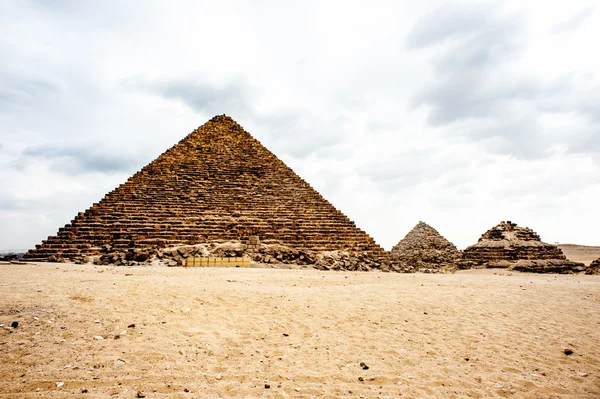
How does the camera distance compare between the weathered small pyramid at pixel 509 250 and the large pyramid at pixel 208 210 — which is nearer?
the large pyramid at pixel 208 210

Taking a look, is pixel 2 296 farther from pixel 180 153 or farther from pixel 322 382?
pixel 180 153

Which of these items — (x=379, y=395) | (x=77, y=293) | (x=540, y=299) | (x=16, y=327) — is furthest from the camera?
(x=540, y=299)

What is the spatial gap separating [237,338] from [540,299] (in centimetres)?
762

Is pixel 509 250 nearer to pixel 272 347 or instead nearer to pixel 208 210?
pixel 208 210

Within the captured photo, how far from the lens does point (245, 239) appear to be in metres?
15.7

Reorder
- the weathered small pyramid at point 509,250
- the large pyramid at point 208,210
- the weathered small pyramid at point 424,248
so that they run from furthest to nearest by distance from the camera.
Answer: the weathered small pyramid at point 424,248
the weathered small pyramid at point 509,250
the large pyramid at point 208,210

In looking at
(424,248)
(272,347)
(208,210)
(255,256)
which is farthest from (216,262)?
(424,248)

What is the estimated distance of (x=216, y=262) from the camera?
13227 mm

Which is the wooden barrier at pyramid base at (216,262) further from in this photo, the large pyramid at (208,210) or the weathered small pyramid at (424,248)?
the weathered small pyramid at (424,248)

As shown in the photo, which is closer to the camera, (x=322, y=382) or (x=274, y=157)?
(x=322, y=382)

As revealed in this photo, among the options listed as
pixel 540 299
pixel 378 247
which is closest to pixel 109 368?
pixel 540 299

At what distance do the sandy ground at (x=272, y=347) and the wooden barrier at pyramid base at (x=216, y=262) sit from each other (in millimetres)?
6707

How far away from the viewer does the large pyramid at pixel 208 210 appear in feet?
48.5

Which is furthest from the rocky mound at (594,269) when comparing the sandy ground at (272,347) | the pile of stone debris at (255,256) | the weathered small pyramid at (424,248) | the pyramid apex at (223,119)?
the pyramid apex at (223,119)
